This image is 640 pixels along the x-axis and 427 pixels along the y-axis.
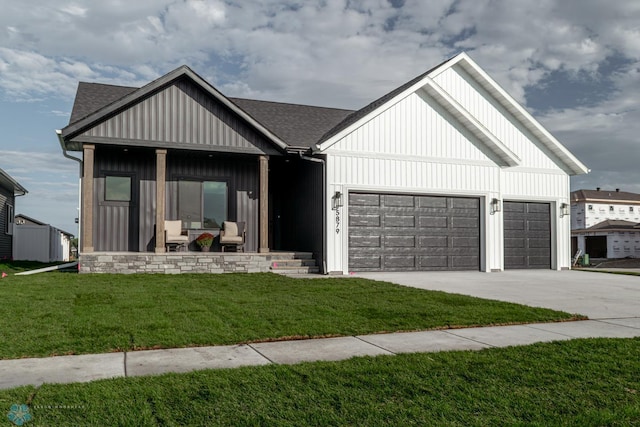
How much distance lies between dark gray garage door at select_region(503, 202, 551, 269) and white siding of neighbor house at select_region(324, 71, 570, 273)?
0.26 meters

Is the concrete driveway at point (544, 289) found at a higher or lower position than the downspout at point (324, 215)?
lower

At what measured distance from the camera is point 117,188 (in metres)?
14.3

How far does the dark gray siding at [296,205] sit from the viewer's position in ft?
46.4

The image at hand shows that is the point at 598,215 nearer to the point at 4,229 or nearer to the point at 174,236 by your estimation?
the point at 174,236

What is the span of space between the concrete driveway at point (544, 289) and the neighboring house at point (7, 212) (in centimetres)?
1737

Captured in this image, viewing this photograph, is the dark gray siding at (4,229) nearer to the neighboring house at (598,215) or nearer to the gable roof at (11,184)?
the gable roof at (11,184)

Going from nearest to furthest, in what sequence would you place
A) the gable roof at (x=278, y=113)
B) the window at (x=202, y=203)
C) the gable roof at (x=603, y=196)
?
the gable roof at (x=278, y=113), the window at (x=202, y=203), the gable roof at (x=603, y=196)

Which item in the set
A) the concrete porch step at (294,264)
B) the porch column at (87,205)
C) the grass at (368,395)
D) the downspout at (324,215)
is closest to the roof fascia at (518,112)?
Result: the downspout at (324,215)

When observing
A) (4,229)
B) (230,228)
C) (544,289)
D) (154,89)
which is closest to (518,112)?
(544,289)

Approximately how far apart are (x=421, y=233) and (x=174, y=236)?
279 inches

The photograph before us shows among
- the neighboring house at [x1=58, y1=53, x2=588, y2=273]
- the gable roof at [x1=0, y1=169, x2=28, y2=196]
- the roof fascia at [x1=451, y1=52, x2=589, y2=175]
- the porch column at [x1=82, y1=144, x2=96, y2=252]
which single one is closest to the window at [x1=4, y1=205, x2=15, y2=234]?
the gable roof at [x1=0, y1=169, x2=28, y2=196]

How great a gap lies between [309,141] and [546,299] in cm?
847

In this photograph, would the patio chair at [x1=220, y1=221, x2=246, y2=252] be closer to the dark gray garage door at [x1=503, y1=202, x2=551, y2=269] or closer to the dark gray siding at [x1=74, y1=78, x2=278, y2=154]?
the dark gray siding at [x1=74, y1=78, x2=278, y2=154]

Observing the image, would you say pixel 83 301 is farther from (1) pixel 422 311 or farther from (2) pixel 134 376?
(1) pixel 422 311
